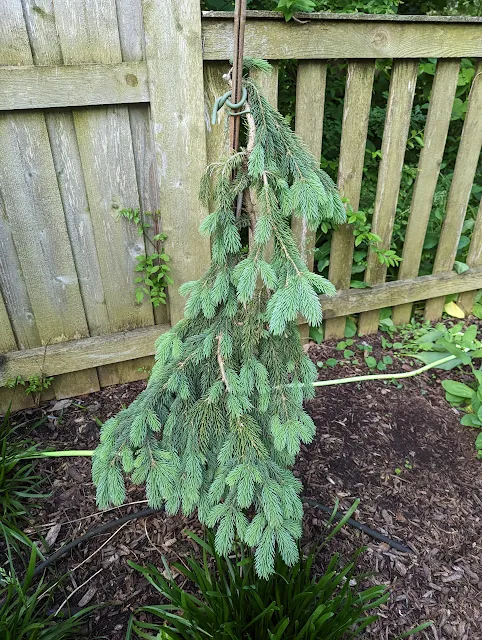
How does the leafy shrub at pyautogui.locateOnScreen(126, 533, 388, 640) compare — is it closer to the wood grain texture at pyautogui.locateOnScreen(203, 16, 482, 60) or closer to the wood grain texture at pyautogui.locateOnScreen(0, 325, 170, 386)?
the wood grain texture at pyautogui.locateOnScreen(0, 325, 170, 386)

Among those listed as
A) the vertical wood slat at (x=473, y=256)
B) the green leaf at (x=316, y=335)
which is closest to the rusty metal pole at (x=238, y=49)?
the green leaf at (x=316, y=335)

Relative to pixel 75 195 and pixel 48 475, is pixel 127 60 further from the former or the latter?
pixel 48 475

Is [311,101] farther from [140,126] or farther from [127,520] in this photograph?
[127,520]

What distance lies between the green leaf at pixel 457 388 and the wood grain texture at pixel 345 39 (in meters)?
1.63

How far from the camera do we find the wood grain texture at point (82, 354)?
7.65 ft

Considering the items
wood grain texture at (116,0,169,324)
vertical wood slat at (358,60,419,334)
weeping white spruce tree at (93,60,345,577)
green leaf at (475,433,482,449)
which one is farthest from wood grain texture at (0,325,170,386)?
green leaf at (475,433,482,449)

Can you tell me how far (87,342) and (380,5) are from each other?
235cm

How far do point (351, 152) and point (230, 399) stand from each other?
1674 mm

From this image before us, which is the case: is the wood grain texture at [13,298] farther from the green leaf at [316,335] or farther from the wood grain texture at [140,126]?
the green leaf at [316,335]

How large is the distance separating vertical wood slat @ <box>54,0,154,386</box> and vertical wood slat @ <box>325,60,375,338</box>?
108cm

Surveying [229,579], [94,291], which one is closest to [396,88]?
[94,291]

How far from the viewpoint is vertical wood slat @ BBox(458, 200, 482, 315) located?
3.08 metres

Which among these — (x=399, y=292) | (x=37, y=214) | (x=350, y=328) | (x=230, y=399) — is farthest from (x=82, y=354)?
(x=399, y=292)

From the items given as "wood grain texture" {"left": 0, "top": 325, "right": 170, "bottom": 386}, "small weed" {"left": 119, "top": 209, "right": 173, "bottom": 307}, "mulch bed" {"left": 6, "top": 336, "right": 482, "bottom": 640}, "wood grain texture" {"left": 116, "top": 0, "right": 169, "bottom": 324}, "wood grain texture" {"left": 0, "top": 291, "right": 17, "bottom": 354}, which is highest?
"wood grain texture" {"left": 116, "top": 0, "right": 169, "bottom": 324}
